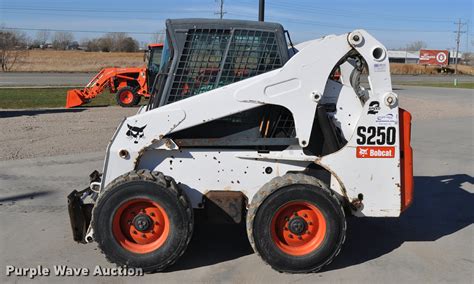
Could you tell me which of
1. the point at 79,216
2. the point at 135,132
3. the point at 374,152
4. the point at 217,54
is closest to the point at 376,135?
the point at 374,152

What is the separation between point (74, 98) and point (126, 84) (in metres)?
2.58

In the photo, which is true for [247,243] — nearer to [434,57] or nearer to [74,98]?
[74,98]

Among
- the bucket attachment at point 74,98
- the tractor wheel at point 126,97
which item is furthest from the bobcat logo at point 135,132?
the tractor wheel at point 126,97

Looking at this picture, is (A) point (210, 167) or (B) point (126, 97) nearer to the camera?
(A) point (210, 167)

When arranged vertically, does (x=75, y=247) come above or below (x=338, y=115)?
below

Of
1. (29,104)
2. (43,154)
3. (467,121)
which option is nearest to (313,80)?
(43,154)

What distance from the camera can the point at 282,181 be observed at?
186 inches

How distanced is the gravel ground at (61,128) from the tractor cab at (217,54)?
18.3ft

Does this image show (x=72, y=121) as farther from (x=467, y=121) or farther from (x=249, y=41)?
(x=467, y=121)

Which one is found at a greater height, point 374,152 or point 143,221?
point 374,152

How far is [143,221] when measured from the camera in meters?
Answer: 4.71

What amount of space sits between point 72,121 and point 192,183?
403 inches

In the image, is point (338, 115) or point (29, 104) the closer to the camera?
point (338, 115)

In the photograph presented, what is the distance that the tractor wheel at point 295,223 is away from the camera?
4664 millimetres
